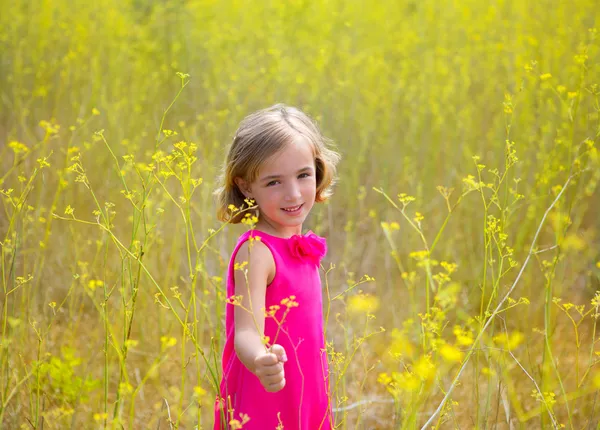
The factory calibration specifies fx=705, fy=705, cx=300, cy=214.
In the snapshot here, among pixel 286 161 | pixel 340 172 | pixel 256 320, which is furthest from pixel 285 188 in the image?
pixel 340 172

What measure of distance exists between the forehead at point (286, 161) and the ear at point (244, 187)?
63 millimetres

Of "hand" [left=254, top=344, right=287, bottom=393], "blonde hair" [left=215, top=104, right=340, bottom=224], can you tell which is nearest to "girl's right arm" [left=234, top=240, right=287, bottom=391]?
"hand" [left=254, top=344, right=287, bottom=393]

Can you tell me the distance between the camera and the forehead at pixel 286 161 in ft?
4.52

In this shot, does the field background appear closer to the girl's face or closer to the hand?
the girl's face

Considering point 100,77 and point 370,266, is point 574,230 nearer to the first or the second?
point 370,266

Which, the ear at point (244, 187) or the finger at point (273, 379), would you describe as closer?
the finger at point (273, 379)

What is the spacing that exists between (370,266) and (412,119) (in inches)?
37.6

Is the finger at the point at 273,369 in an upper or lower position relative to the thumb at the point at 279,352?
lower

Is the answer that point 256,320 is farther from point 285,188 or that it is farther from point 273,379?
point 285,188

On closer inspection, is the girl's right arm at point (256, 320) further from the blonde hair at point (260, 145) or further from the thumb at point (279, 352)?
the blonde hair at point (260, 145)

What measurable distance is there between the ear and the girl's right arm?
0.15 meters

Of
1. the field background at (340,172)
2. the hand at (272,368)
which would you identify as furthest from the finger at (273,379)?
the field background at (340,172)

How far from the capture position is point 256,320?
124cm

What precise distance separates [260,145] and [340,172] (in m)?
2.08
